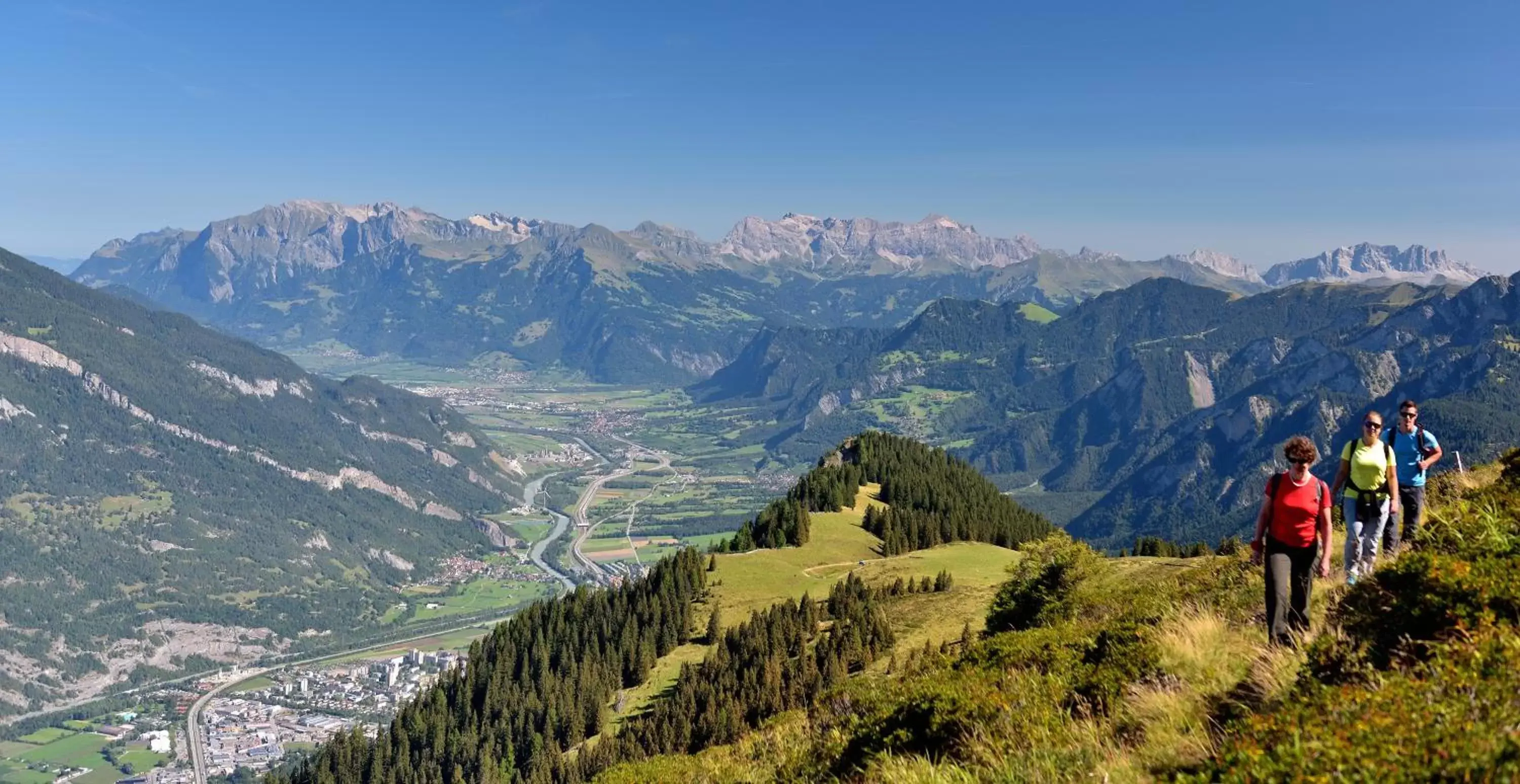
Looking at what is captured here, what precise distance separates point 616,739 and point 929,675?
55.7 meters

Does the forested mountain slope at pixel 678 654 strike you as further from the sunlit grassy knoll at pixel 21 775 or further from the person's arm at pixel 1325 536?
the sunlit grassy knoll at pixel 21 775

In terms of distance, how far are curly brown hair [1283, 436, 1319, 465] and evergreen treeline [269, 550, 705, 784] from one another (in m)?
72.9

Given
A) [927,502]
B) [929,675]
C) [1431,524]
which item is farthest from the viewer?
[927,502]

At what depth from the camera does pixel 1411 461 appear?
21.6m

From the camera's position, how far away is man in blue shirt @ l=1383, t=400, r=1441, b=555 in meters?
21.5

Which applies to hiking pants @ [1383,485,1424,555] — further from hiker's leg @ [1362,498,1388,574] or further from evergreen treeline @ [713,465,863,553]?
evergreen treeline @ [713,465,863,553]

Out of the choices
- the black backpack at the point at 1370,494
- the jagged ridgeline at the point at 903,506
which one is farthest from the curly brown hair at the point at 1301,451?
the jagged ridgeline at the point at 903,506

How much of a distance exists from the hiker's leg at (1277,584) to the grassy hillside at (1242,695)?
0.43 m

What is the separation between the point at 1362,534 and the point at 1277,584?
5.52 m

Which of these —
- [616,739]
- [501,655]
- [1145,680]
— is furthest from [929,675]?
[501,655]

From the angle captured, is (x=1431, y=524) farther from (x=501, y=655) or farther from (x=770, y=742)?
(x=501, y=655)

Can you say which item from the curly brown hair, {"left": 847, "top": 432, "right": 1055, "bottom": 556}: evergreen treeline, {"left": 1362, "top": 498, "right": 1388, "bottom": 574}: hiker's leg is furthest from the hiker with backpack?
{"left": 847, "top": 432, "right": 1055, "bottom": 556}: evergreen treeline

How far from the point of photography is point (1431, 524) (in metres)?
18.2

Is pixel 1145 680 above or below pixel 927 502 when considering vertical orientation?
above
